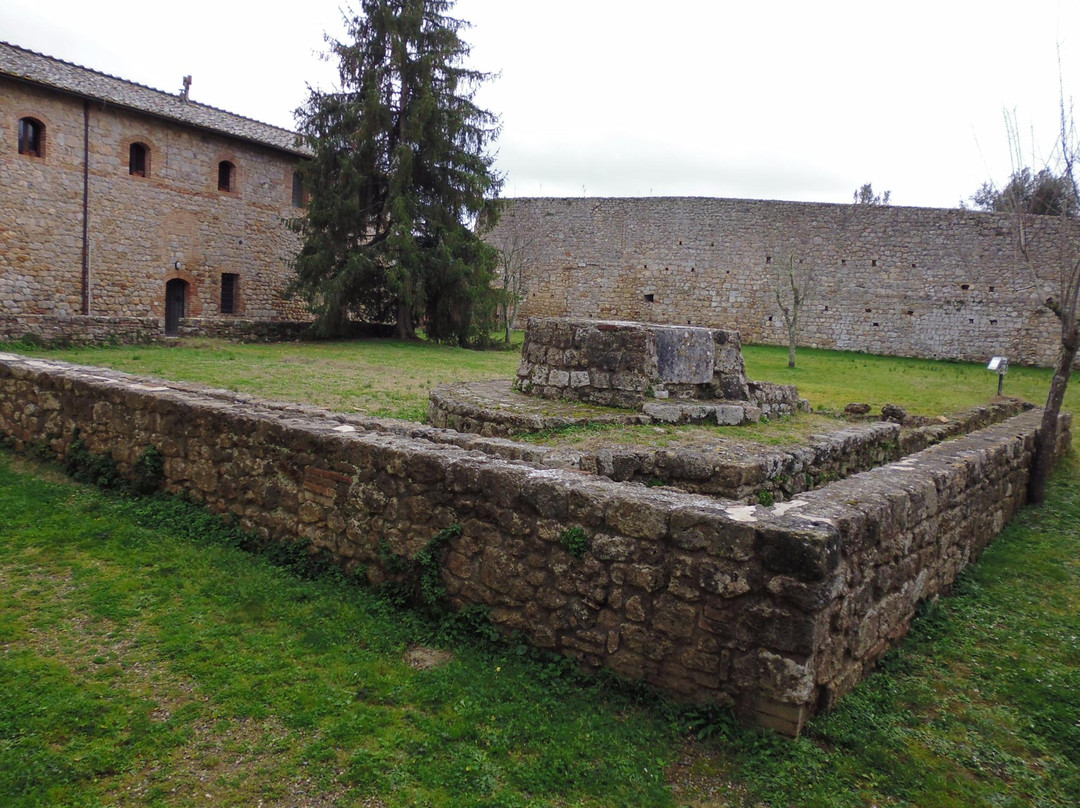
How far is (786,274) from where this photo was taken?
2583 centimetres

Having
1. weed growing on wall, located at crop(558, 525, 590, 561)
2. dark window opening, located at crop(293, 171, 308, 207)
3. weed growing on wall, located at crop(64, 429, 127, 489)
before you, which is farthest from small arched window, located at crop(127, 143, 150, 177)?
weed growing on wall, located at crop(558, 525, 590, 561)

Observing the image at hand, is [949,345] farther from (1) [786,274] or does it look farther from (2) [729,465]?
(2) [729,465]

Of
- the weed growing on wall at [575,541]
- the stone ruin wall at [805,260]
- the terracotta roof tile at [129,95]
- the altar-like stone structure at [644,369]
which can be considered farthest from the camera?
the stone ruin wall at [805,260]

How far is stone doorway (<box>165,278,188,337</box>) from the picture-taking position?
22.7 metres

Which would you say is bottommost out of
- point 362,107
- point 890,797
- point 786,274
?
point 890,797

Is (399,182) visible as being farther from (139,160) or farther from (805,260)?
(805,260)

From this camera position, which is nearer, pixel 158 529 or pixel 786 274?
pixel 158 529

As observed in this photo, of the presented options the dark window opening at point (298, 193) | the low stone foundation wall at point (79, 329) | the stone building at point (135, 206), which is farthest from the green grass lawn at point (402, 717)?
the dark window opening at point (298, 193)

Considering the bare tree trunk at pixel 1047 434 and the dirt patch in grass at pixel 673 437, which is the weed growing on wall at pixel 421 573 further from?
the bare tree trunk at pixel 1047 434

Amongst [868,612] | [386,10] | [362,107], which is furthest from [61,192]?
[868,612]

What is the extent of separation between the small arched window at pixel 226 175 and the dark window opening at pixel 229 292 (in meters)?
2.84

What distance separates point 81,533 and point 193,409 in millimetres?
1120

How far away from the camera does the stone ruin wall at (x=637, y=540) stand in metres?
2.98

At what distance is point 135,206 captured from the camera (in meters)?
21.1
